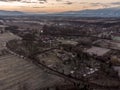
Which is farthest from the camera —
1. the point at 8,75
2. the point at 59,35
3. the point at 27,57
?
the point at 59,35

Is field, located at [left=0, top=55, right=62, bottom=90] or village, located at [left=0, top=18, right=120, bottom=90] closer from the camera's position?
field, located at [left=0, top=55, right=62, bottom=90]

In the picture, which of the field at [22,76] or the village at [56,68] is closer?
the field at [22,76]

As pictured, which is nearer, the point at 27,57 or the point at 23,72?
the point at 23,72

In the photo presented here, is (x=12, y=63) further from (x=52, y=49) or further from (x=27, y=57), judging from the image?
(x=52, y=49)

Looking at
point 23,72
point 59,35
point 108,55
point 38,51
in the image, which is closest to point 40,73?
point 23,72

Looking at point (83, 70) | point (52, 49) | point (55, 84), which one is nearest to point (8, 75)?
point (55, 84)

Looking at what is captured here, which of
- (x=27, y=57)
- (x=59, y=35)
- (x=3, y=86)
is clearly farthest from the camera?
(x=59, y=35)

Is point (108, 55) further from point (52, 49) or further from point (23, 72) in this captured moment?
point (23, 72)

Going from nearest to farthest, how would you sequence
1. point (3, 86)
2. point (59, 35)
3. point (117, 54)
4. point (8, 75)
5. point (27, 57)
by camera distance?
1. point (3, 86)
2. point (8, 75)
3. point (27, 57)
4. point (117, 54)
5. point (59, 35)

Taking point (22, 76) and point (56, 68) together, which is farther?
point (56, 68)
